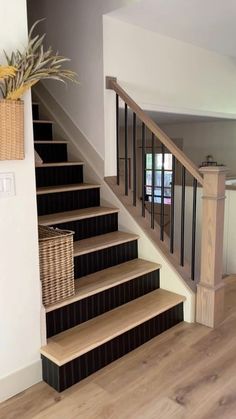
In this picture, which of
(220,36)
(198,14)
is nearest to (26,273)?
(198,14)

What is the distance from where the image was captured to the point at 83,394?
2.04 metres

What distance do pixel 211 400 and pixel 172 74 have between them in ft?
10.1

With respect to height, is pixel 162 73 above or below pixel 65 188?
above

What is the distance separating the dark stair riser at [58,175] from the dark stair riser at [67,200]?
241 millimetres

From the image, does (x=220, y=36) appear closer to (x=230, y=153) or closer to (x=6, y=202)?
(x=230, y=153)

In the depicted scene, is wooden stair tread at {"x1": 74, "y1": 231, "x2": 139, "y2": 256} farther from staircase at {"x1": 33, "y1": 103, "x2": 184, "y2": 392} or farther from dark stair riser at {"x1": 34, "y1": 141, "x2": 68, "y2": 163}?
dark stair riser at {"x1": 34, "y1": 141, "x2": 68, "y2": 163}

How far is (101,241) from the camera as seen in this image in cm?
290

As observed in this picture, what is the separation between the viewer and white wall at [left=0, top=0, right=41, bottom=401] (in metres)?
1.89

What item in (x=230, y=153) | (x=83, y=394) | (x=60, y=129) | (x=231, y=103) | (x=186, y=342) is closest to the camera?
(x=83, y=394)

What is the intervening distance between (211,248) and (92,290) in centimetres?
92

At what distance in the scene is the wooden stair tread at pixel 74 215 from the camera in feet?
9.08

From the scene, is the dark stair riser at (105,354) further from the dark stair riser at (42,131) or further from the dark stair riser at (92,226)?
the dark stair riser at (42,131)

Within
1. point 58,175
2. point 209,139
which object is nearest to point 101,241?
point 58,175

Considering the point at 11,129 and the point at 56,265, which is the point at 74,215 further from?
the point at 11,129
